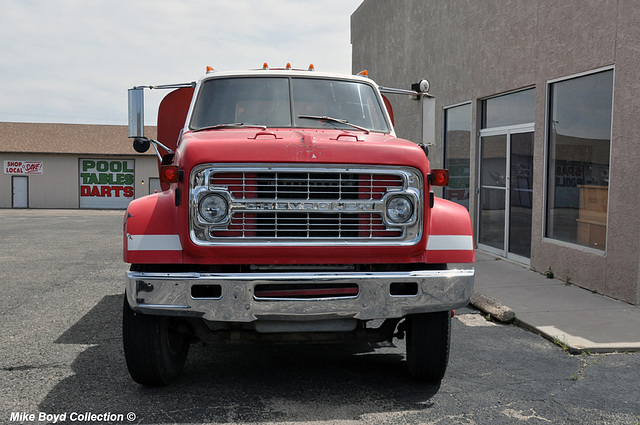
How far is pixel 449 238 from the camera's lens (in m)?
4.39

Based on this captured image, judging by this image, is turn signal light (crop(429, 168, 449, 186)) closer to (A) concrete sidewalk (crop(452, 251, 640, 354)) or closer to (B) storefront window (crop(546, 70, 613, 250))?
(A) concrete sidewalk (crop(452, 251, 640, 354))

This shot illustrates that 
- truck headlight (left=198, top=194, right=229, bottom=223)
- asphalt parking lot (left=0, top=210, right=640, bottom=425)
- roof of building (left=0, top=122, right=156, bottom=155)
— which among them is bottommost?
asphalt parking lot (left=0, top=210, right=640, bottom=425)

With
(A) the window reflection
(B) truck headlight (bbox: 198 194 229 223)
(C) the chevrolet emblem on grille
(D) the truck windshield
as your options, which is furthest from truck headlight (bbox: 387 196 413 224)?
(A) the window reflection

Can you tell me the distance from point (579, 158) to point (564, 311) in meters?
2.63

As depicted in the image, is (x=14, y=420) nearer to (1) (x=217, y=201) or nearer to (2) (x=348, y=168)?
(1) (x=217, y=201)

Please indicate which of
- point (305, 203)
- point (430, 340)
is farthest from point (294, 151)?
point (430, 340)

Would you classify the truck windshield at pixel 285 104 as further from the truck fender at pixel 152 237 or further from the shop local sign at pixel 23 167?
the shop local sign at pixel 23 167

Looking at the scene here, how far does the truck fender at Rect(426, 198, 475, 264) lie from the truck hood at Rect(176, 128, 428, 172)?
1.47ft

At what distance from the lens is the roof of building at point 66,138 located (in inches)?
1594

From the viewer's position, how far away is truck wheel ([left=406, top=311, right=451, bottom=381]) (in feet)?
14.9

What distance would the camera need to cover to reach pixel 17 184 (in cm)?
4031

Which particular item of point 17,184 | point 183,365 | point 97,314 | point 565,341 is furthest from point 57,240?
point 17,184

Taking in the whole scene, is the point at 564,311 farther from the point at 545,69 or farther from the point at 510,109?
the point at 510,109

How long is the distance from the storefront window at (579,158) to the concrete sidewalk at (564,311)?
81 centimetres
